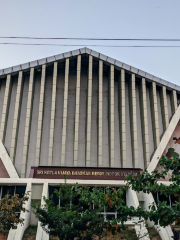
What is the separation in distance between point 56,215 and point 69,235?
3.82 feet

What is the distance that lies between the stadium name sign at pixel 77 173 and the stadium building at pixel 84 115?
5.58ft

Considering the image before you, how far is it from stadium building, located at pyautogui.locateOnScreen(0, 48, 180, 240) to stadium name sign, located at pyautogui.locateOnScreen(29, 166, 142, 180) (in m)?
1.70

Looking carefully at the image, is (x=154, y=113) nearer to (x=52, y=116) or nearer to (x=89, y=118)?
(x=89, y=118)

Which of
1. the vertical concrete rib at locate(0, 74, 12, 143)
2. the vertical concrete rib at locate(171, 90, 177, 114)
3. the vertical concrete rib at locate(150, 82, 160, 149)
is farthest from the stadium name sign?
the vertical concrete rib at locate(171, 90, 177, 114)

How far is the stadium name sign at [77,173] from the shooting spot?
74.2 ft

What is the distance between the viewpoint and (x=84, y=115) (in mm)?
28875

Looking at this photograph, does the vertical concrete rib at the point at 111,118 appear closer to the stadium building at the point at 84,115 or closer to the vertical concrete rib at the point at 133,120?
the stadium building at the point at 84,115

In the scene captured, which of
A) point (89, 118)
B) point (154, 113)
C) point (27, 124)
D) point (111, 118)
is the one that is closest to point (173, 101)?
point (154, 113)

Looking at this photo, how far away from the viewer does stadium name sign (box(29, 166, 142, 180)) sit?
22625 mm

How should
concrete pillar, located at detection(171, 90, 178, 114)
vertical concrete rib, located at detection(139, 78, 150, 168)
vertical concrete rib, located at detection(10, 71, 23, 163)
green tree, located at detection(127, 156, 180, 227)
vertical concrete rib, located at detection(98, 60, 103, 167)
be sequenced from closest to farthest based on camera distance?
green tree, located at detection(127, 156, 180, 227) → vertical concrete rib, located at detection(10, 71, 23, 163) → vertical concrete rib, located at detection(98, 60, 103, 167) → vertical concrete rib, located at detection(139, 78, 150, 168) → concrete pillar, located at detection(171, 90, 178, 114)

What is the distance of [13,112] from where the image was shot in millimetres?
28453

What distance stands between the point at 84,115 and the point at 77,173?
7.75 metres

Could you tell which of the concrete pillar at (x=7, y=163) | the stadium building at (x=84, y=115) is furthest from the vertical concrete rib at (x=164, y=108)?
the concrete pillar at (x=7, y=163)

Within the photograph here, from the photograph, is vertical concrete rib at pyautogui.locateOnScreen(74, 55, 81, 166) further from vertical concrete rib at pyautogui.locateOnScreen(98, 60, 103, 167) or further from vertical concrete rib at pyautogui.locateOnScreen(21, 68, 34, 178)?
vertical concrete rib at pyautogui.locateOnScreen(21, 68, 34, 178)
